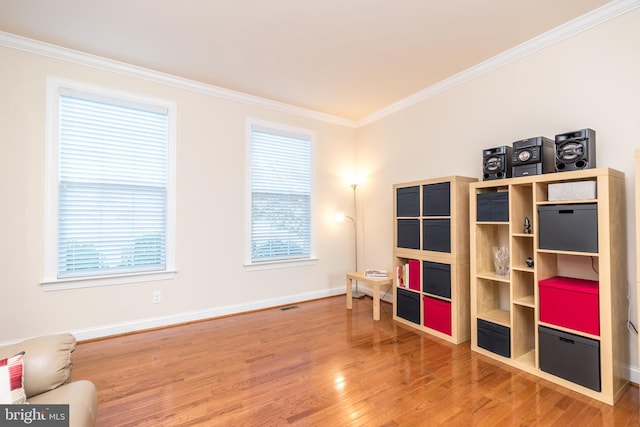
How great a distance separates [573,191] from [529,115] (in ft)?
3.31

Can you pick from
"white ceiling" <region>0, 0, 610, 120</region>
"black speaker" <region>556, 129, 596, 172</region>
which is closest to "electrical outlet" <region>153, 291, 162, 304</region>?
"white ceiling" <region>0, 0, 610, 120</region>

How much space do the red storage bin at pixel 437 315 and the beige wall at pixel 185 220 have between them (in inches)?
69.7

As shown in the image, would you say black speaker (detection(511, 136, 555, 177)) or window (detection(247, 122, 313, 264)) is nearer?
black speaker (detection(511, 136, 555, 177))

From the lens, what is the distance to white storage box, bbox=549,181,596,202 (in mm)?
2125

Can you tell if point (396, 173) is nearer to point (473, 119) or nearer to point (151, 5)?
point (473, 119)

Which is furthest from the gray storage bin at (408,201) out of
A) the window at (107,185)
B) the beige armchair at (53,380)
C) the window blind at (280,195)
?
the beige armchair at (53,380)

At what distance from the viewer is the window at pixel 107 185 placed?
299cm

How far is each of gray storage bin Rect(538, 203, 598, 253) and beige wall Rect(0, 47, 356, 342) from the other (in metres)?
2.89

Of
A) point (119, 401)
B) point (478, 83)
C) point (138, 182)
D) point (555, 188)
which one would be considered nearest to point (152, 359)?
point (119, 401)

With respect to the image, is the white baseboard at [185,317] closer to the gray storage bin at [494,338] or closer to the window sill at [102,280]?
the window sill at [102,280]

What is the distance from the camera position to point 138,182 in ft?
11.1

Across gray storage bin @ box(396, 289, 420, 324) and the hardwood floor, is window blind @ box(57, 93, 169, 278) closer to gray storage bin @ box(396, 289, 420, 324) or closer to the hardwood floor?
the hardwood floor

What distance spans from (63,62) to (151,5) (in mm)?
1360

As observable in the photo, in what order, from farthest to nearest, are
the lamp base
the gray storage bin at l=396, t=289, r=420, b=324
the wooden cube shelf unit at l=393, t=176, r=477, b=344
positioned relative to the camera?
the lamp base
the gray storage bin at l=396, t=289, r=420, b=324
the wooden cube shelf unit at l=393, t=176, r=477, b=344
